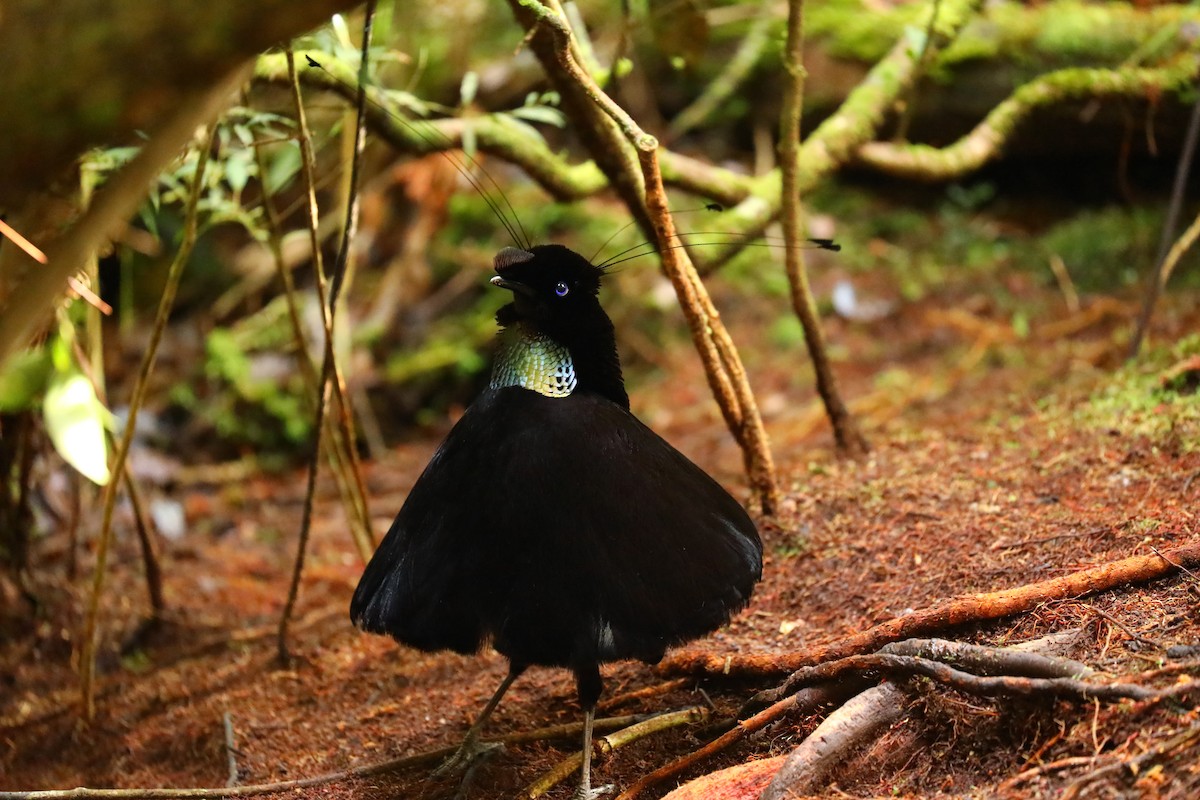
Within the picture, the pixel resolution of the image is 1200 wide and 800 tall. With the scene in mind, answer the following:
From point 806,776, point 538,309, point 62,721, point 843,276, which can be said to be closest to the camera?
point 806,776

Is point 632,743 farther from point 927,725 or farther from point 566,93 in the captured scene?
point 566,93

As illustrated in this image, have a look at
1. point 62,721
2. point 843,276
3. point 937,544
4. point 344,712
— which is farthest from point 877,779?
point 843,276

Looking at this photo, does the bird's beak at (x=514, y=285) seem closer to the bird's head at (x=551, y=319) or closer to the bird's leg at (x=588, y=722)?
the bird's head at (x=551, y=319)

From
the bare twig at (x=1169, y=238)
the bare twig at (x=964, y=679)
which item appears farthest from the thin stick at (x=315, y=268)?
the bare twig at (x=1169, y=238)

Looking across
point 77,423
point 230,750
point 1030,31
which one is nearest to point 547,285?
point 77,423

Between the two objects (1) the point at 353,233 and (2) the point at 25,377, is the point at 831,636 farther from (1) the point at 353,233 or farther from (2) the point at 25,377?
(2) the point at 25,377
